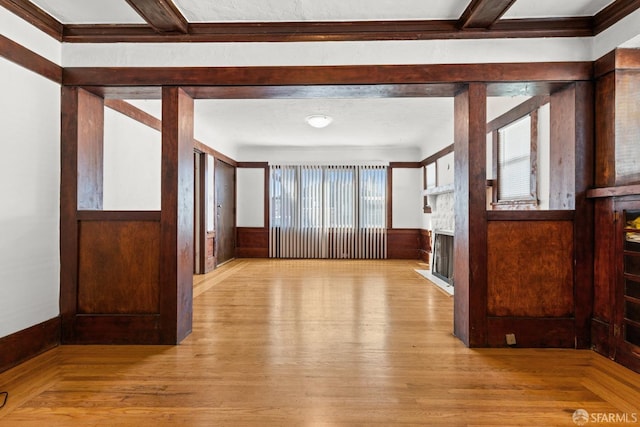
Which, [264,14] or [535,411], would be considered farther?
[264,14]

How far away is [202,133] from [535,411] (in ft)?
20.0

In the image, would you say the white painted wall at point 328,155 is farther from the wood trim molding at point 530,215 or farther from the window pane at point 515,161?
the wood trim molding at point 530,215

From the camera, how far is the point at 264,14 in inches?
112

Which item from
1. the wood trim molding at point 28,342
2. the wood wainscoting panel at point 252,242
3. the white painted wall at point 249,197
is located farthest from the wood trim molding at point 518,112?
the wood wainscoting panel at point 252,242

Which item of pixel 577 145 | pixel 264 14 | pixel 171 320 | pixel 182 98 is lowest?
pixel 171 320

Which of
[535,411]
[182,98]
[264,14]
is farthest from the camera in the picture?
[182,98]

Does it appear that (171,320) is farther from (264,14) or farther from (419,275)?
(419,275)

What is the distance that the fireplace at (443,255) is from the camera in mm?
5625

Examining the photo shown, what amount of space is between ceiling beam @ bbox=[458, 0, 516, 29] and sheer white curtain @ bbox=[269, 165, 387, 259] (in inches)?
222

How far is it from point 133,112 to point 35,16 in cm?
138

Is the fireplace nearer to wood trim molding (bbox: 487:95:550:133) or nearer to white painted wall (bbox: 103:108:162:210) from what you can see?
wood trim molding (bbox: 487:95:550:133)

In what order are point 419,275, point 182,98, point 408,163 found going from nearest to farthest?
point 182,98
point 419,275
point 408,163

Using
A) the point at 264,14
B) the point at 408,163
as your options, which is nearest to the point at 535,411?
the point at 264,14

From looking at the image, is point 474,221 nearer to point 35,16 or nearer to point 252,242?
point 35,16
